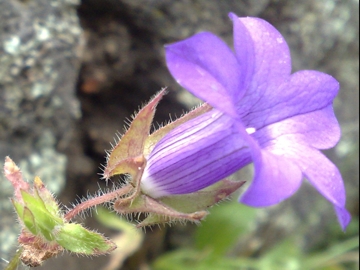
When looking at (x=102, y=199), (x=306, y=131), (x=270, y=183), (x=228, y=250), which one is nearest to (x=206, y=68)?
(x=270, y=183)

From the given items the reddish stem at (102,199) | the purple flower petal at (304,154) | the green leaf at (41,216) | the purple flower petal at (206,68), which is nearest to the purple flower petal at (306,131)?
the purple flower petal at (304,154)

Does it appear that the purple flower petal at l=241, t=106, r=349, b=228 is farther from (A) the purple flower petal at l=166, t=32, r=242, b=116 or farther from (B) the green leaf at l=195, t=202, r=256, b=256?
(B) the green leaf at l=195, t=202, r=256, b=256

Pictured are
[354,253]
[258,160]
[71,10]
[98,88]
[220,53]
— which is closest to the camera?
[258,160]

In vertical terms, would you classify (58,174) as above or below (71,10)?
below

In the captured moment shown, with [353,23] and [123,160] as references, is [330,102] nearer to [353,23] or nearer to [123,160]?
[123,160]

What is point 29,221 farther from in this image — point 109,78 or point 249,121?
point 109,78

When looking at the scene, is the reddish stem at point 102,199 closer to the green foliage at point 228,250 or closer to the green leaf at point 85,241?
the green leaf at point 85,241

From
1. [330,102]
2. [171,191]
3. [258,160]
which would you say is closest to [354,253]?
[330,102]
